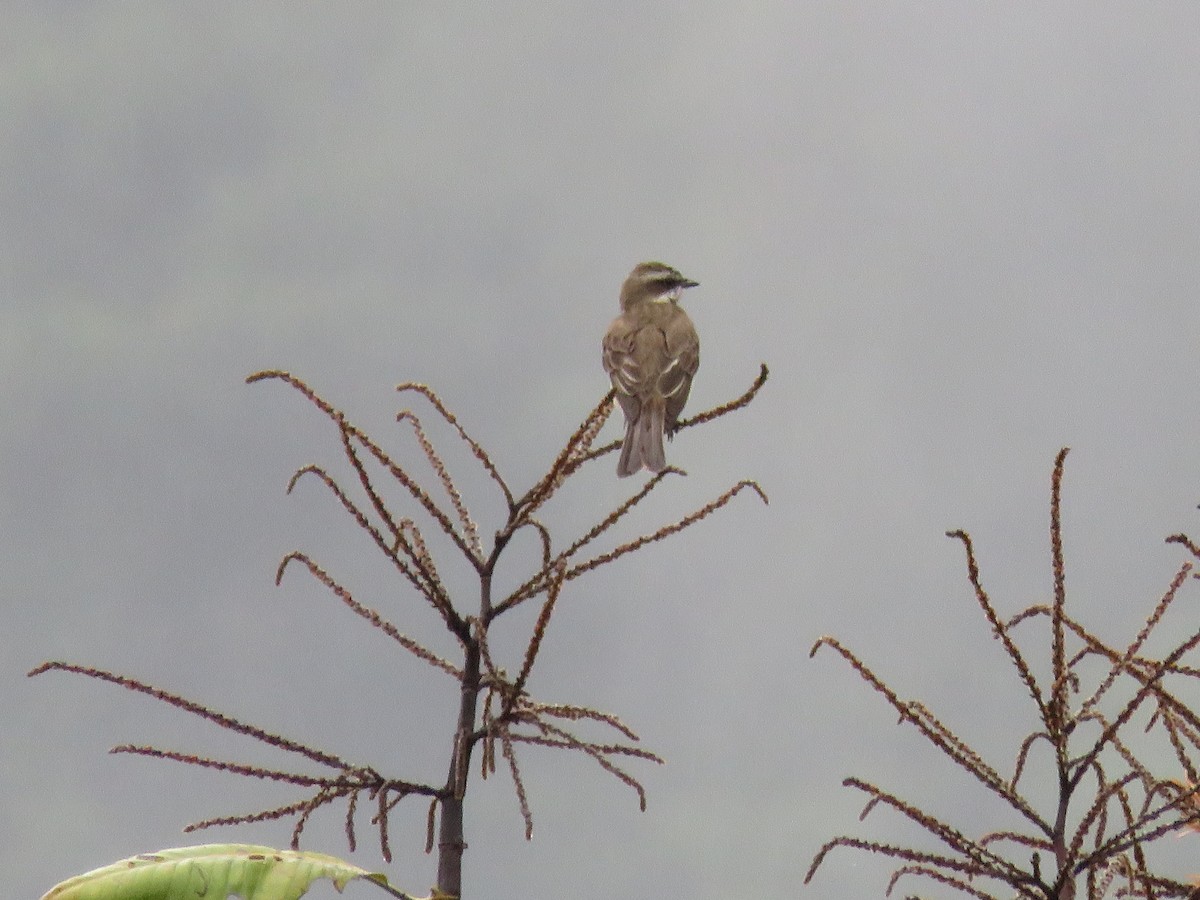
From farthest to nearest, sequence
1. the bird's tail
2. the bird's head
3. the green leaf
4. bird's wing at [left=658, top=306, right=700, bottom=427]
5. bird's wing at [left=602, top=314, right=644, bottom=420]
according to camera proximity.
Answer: the bird's head < bird's wing at [left=658, top=306, right=700, bottom=427] < bird's wing at [left=602, top=314, right=644, bottom=420] < the bird's tail < the green leaf

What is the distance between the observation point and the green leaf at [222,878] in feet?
13.6

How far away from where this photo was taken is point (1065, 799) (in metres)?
4.47

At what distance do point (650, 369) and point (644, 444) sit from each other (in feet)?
3.67

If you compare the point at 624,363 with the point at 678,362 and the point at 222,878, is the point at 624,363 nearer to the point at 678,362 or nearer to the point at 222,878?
the point at 678,362

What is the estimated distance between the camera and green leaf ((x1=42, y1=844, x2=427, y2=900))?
4133 mm

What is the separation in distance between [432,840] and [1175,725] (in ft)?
8.98

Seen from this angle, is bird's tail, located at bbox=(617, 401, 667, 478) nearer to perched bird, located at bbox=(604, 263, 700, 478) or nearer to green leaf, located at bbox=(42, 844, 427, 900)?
perched bird, located at bbox=(604, 263, 700, 478)

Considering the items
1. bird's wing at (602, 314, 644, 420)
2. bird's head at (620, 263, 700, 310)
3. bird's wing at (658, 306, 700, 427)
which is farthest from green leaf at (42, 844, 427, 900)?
bird's head at (620, 263, 700, 310)

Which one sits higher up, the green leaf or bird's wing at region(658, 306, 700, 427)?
bird's wing at region(658, 306, 700, 427)

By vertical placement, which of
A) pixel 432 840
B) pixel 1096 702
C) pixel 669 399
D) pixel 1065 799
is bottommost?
pixel 432 840

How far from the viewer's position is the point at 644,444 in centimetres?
1074

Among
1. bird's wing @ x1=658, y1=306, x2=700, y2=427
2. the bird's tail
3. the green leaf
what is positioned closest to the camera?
the green leaf

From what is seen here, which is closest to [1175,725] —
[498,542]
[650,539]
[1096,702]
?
[1096,702]

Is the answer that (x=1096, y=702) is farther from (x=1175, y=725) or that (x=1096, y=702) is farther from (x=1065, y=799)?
(x=1175, y=725)
